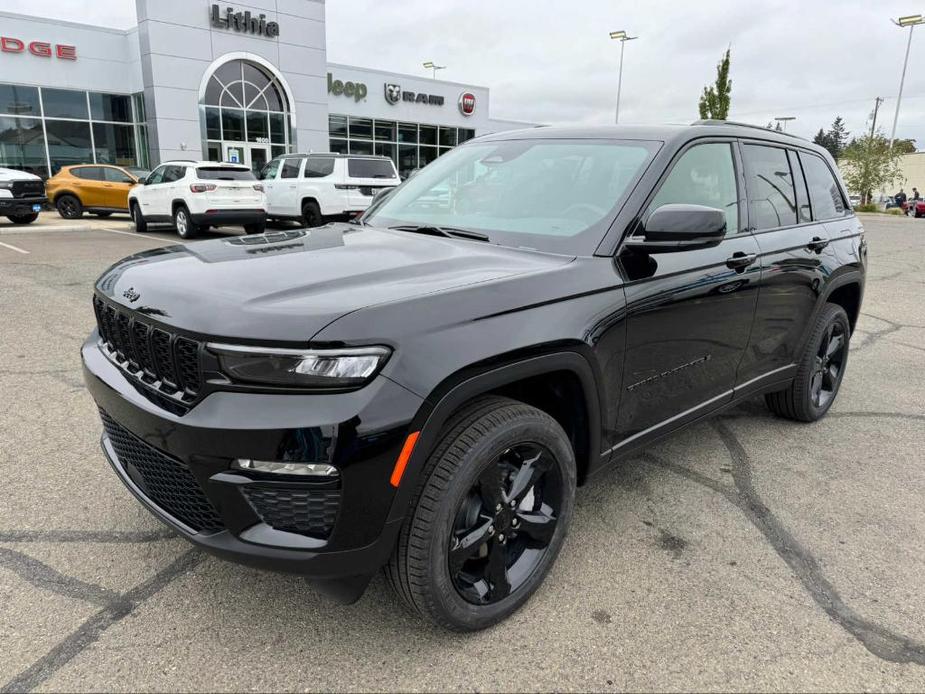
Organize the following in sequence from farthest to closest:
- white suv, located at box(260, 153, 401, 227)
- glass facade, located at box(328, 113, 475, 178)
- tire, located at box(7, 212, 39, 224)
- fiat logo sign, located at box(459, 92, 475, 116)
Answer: fiat logo sign, located at box(459, 92, 475, 116) → glass facade, located at box(328, 113, 475, 178) → tire, located at box(7, 212, 39, 224) → white suv, located at box(260, 153, 401, 227)

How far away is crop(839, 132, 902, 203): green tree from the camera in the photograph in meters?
46.5

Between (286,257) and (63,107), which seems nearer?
(286,257)

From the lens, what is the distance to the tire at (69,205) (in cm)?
1870

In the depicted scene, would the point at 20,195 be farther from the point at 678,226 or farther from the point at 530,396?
the point at 678,226

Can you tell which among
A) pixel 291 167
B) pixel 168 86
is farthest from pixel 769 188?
pixel 168 86

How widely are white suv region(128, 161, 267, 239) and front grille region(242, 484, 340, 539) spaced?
13.0 m

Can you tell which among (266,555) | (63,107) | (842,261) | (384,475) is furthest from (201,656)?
(63,107)

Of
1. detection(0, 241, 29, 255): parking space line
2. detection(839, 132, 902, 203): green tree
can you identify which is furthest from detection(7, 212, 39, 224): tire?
detection(839, 132, 902, 203): green tree

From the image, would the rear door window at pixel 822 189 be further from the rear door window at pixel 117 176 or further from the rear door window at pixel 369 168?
the rear door window at pixel 117 176

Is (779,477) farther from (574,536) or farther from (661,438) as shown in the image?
(574,536)

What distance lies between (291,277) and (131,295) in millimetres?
595

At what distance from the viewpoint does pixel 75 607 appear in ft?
7.84

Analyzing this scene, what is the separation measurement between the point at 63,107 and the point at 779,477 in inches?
1063

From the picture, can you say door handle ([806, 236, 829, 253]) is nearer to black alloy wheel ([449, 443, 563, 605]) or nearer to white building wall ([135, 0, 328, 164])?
black alloy wheel ([449, 443, 563, 605])
